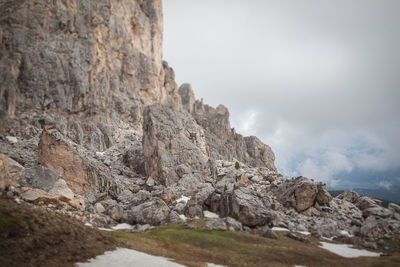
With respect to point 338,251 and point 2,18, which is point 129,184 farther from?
point 2,18

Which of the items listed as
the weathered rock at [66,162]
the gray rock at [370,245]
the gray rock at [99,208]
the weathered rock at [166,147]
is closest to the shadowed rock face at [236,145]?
the weathered rock at [166,147]

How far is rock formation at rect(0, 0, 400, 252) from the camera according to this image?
135ft

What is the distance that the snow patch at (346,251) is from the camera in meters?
32.2

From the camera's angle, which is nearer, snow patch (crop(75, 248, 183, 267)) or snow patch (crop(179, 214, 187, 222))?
snow patch (crop(75, 248, 183, 267))

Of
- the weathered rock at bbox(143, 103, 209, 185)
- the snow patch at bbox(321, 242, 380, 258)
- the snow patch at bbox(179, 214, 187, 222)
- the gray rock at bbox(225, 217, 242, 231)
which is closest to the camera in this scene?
the snow patch at bbox(321, 242, 380, 258)

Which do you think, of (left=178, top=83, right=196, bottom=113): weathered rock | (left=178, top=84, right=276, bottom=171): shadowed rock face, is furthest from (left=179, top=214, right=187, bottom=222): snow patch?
(left=178, top=83, right=196, bottom=113): weathered rock

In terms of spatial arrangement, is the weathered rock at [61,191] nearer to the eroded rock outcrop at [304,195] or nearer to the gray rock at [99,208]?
the gray rock at [99,208]

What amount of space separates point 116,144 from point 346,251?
69997mm

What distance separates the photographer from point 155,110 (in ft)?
236

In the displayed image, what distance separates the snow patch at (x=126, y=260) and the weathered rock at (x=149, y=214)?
17935 mm

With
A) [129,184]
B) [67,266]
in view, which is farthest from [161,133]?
[67,266]

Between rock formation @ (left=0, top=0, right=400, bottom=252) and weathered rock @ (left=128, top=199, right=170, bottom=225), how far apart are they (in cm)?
18

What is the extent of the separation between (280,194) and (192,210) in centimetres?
2212

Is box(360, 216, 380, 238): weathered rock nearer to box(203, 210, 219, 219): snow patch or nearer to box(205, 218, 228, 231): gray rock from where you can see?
box(205, 218, 228, 231): gray rock
